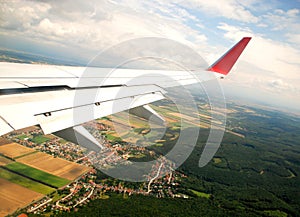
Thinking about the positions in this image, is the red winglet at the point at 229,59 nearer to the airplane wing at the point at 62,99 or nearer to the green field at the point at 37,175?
the airplane wing at the point at 62,99

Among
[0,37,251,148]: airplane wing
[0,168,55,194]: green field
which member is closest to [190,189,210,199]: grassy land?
[0,168,55,194]: green field

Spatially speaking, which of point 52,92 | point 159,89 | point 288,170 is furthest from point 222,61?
point 288,170

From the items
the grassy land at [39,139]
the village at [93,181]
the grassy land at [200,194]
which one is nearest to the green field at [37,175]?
the village at [93,181]

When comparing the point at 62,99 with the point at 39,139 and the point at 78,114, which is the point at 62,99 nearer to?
the point at 78,114

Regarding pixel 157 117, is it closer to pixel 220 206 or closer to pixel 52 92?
pixel 52 92

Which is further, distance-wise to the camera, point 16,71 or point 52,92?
point 16,71

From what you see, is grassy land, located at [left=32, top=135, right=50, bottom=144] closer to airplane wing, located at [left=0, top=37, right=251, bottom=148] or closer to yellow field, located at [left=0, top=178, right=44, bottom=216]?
yellow field, located at [left=0, top=178, right=44, bottom=216]

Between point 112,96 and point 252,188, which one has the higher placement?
point 112,96
